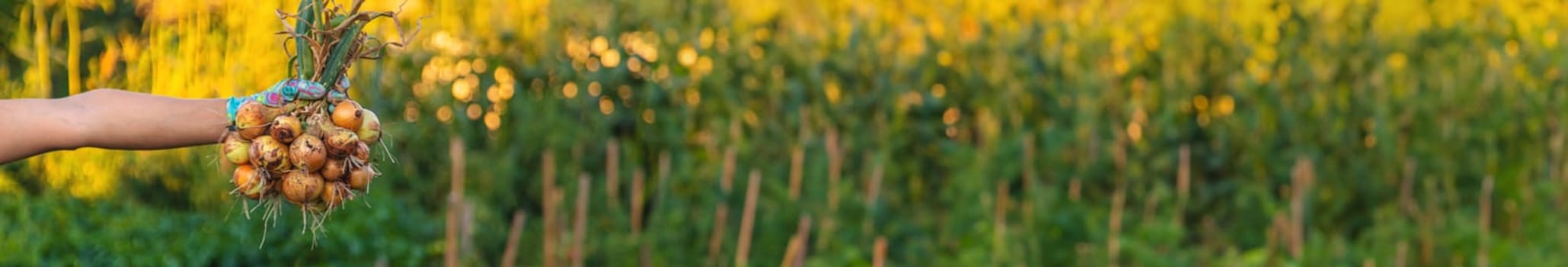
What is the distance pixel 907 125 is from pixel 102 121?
12.8ft

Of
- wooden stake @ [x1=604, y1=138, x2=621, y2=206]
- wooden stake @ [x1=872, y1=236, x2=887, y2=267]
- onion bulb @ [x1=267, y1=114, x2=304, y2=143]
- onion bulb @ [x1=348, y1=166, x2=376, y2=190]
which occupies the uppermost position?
wooden stake @ [x1=604, y1=138, x2=621, y2=206]

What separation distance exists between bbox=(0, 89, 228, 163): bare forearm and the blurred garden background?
2.60 meters

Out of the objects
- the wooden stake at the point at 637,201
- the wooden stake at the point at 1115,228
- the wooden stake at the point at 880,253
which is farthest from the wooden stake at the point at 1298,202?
the wooden stake at the point at 637,201

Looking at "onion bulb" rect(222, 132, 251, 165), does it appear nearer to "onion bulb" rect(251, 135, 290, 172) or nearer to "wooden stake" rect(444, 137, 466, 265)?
"onion bulb" rect(251, 135, 290, 172)

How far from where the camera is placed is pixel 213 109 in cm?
226

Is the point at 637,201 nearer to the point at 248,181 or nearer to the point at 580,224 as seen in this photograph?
the point at 580,224

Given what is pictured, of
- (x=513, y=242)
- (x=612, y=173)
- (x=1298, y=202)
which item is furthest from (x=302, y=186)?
(x=1298, y=202)

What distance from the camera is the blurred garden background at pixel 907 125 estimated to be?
5484 millimetres

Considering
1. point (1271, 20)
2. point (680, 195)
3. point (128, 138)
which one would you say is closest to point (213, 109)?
point (128, 138)

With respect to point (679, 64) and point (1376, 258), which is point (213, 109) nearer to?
point (679, 64)

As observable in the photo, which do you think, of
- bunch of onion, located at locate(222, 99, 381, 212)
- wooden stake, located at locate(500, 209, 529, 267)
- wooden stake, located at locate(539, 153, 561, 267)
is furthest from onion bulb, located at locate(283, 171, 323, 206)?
wooden stake, located at locate(539, 153, 561, 267)

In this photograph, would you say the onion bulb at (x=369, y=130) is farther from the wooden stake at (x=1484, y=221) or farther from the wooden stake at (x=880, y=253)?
the wooden stake at (x=1484, y=221)

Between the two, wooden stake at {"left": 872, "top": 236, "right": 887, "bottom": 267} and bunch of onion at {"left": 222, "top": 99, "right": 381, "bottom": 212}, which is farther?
wooden stake at {"left": 872, "top": 236, "right": 887, "bottom": 267}

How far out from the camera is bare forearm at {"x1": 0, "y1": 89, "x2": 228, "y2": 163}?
2.25 m
